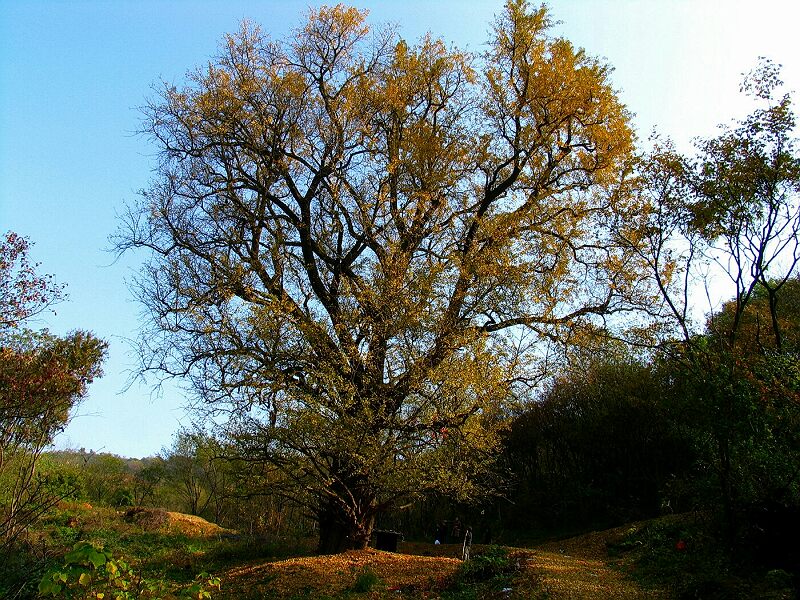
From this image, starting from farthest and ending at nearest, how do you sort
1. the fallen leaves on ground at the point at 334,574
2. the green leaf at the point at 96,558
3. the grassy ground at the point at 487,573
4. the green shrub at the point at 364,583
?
the fallen leaves on ground at the point at 334,574 < the green shrub at the point at 364,583 < the grassy ground at the point at 487,573 < the green leaf at the point at 96,558

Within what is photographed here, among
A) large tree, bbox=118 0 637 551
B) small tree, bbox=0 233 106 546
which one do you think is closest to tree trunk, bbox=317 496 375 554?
large tree, bbox=118 0 637 551

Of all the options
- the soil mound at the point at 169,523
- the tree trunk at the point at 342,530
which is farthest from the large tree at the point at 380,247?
the soil mound at the point at 169,523

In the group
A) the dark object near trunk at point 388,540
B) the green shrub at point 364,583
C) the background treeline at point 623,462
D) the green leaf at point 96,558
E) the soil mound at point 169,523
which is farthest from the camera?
the soil mound at point 169,523

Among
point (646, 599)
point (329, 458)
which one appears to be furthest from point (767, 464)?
point (329, 458)

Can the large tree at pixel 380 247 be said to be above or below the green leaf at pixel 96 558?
above

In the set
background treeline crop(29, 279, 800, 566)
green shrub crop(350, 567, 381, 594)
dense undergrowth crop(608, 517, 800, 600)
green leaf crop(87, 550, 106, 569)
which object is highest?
background treeline crop(29, 279, 800, 566)

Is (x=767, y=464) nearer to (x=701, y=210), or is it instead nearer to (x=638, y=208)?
A: (x=701, y=210)

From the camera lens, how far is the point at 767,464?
6.80 meters

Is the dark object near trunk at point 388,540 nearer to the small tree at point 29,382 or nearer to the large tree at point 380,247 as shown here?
the large tree at point 380,247

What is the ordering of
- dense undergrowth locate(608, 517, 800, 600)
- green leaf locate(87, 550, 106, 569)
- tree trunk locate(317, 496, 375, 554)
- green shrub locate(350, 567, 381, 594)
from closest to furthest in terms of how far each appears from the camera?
green leaf locate(87, 550, 106, 569) → dense undergrowth locate(608, 517, 800, 600) → green shrub locate(350, 567, 381, 594) → tree trunk locate(317, 496, 375, 554)

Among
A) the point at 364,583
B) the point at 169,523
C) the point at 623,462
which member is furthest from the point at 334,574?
the point at 623,462

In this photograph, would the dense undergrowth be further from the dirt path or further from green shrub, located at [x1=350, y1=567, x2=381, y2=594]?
green shrub, located at [x1=350, y1=567, x2=381, y2=594]

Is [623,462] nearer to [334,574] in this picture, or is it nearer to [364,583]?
[334,574]

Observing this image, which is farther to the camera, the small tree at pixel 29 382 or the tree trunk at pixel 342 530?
the tree trunk at pixel 342 530
